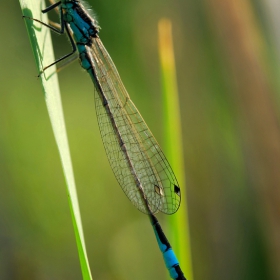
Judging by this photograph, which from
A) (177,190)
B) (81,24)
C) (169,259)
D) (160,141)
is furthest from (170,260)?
(81,24)

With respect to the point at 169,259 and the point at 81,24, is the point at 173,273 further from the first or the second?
the point at 81,24

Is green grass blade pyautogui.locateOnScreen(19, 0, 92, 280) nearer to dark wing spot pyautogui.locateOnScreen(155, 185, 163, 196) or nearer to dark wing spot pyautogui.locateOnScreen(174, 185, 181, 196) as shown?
dark wing spot pyautogui.locateOnScreen(174, 185, 181, 196)

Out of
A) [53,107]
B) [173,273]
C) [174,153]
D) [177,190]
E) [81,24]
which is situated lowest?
[173,273]

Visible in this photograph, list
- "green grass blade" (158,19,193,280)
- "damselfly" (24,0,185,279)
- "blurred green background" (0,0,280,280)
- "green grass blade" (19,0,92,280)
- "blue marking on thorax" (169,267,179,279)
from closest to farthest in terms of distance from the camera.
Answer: "green grass blade" (19,0,92,280), "green grass blade" (158,19,193,280), "blue marking on thorax" (169,267,179,279), "damselfly" (24,0,185,279), "blurred green background" (0,0,280,280)

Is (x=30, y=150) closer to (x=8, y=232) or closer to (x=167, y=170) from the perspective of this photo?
(x=8, y=232)

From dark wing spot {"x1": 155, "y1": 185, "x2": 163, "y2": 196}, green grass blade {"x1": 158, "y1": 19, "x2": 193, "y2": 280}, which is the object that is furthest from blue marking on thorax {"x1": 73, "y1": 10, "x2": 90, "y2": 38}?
dark wing spot {"x1": 155, "y1": 185, "x2": 163, "y2": 196}

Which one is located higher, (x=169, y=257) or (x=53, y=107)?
(x=53, y=107)

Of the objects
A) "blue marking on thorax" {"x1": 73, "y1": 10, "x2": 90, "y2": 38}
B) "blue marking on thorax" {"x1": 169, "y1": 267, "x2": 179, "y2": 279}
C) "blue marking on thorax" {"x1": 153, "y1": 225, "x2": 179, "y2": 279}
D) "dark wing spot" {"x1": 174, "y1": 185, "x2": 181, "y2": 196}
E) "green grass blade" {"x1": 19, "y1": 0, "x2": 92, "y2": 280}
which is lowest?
"blue marking on thorax" {"x1": 169, "y1": 267, "x2": 179, "y2": 279}
